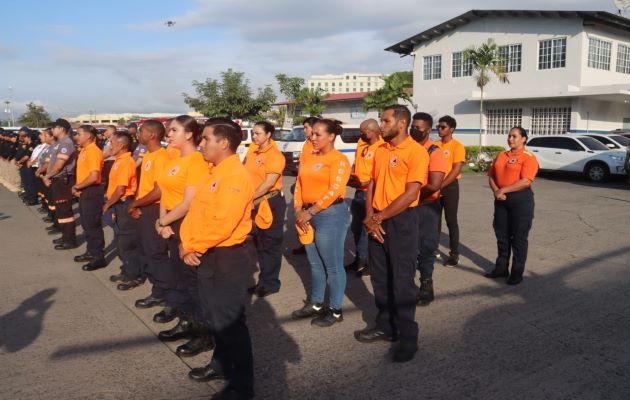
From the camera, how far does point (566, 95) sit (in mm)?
22203

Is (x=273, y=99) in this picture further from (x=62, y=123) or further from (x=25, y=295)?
(x=25, y=295)

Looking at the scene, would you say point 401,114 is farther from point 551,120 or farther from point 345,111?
point 345,111

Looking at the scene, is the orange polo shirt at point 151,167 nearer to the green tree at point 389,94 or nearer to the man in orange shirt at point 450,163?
the man in orange shirt at point 450,163

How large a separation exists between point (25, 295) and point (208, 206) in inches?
→ 145

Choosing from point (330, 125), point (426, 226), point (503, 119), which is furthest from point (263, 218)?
point (503, 119)

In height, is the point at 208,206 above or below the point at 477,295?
above

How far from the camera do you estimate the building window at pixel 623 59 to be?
24984mm

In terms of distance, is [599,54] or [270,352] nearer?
[270,352]

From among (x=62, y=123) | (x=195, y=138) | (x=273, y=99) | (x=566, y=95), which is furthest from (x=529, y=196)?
(x=273, y=99)

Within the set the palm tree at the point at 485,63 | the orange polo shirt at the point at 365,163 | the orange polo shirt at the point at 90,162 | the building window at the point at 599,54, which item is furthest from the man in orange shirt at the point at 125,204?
the building window at the point at 599,54

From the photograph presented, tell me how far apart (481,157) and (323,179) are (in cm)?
1712

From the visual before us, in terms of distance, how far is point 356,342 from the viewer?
433cm

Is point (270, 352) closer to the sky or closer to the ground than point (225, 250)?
closer to the ground

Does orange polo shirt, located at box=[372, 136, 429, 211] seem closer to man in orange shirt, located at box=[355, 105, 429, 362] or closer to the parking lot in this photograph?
man in orange shirt, located at box=[355, 105, 429, 362]
